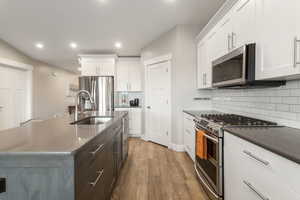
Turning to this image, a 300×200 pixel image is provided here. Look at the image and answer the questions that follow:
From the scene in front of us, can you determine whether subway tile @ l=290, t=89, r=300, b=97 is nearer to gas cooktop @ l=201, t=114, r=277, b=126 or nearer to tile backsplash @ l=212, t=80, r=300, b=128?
tile backsplash @ l=212, t=80, r=300, b=128

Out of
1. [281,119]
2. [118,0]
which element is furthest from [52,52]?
[281,119]

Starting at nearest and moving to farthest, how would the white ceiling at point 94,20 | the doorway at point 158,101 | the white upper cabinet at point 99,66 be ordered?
the white ceiling at point 94,20 < the doorway at point 158,101 < the white upper cabinet at point 99,66

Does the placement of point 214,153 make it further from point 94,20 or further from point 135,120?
point 135,120

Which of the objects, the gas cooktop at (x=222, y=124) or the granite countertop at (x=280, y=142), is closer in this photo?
the granite countertop at (x=280, y=142)

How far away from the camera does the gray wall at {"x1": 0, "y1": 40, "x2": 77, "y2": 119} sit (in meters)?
5.23

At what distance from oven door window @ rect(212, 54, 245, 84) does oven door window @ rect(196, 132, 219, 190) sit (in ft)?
2.39

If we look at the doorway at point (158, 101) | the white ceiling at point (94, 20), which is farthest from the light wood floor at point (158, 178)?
the white ceiling at point (94, 20)

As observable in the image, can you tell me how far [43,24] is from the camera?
12.9 ft

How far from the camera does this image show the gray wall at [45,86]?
5234mm

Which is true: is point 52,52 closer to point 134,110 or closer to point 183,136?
point 134,110

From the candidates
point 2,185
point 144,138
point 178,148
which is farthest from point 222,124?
point 144,138

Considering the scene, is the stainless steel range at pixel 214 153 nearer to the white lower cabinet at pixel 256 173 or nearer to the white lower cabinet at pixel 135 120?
the white lower cabinet at pixel 256 173

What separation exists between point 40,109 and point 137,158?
481cm

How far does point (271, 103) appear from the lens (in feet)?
6.54
